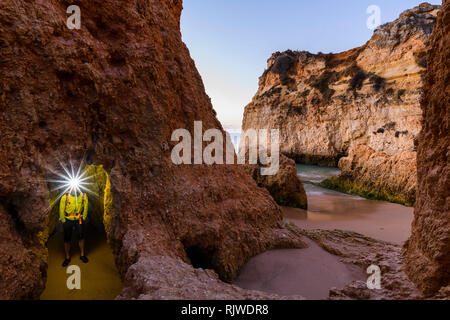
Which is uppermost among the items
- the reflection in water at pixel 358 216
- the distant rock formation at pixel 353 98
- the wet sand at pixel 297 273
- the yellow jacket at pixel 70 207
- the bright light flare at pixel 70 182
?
the distant rock formation at pixel 353 98

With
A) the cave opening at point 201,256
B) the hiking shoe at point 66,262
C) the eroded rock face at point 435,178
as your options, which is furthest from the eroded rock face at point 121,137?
the eroded rock face at point 435,178

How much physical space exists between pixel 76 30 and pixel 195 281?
308 cm

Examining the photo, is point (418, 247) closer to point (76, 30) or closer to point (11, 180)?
point (11, 180)

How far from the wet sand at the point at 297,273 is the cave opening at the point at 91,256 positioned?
1.80 m

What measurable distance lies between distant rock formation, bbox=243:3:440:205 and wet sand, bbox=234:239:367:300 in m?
9.14

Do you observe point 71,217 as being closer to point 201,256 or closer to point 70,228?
point 70,228

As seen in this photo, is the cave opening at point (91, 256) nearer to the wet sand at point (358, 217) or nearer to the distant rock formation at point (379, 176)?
the wet sand at point (358, 217)

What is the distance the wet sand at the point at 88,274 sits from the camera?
2820mm

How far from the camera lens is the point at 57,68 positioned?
96.6 inches

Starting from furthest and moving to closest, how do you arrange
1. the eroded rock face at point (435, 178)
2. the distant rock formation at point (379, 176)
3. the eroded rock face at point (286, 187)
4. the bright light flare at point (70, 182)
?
the distant rock formation at point (379, 176) → the eroded rock face at point (286, 187) → the bright light flare at point (70, 182) → the eroded rock face at point (435, 178)

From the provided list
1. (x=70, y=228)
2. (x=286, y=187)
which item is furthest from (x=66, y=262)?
(x=286, y=187)

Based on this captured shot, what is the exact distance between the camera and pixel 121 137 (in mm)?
3047

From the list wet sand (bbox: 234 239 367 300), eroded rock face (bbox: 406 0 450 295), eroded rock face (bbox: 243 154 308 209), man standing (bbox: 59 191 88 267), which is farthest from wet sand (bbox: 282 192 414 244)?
man standing (bbox: 59 191 88 267)

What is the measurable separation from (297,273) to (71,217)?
3.38 m
